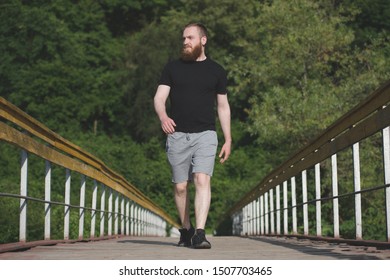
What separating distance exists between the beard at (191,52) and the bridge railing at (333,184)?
56.4 inches

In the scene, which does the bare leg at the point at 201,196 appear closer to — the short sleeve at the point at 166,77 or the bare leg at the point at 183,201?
the bare leg at the point at 183,201

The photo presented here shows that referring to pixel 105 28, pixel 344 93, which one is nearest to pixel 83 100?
pixel 105 28

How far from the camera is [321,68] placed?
39.2 meters

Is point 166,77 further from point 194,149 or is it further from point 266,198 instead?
point 266,198

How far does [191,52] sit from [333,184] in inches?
78.9

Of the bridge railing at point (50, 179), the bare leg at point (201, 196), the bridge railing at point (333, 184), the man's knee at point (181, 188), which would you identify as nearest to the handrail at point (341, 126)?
the bridge railing at point (333, 184)

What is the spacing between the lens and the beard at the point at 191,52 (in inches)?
318

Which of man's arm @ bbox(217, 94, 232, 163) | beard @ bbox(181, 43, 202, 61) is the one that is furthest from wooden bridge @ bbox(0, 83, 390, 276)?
beard @ bbox(181, 43, 202, 61)

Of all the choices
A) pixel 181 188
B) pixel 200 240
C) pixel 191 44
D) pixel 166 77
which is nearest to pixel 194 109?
pixel 166 77

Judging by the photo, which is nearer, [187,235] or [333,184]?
[187,235]

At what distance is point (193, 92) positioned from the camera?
8.11 metres
